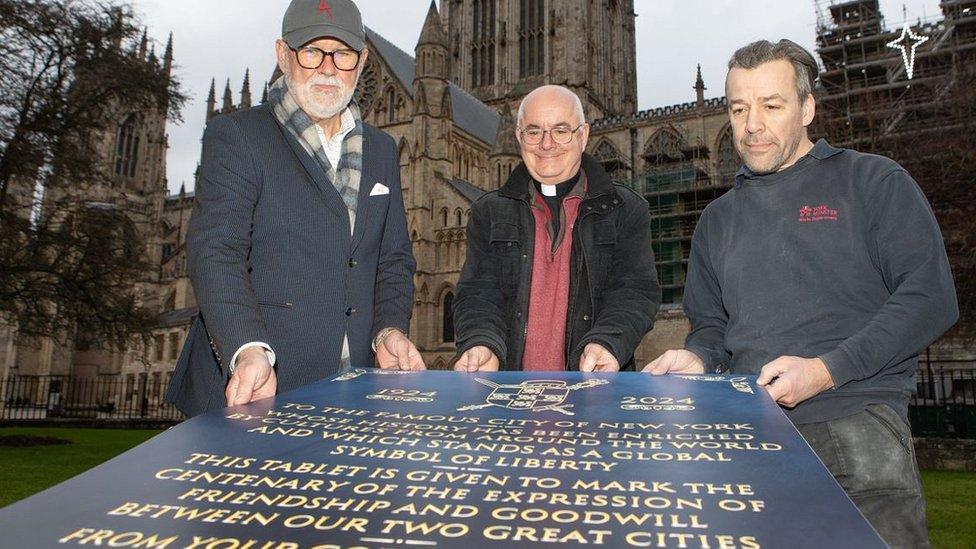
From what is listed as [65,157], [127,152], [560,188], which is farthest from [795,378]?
[127,152]

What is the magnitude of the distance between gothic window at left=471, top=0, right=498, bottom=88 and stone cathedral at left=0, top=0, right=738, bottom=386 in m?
0.09

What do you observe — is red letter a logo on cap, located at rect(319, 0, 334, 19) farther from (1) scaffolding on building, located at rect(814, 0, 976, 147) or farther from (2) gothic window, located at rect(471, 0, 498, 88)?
(2) gothic window, located at rect(471, 0, 498, 88)

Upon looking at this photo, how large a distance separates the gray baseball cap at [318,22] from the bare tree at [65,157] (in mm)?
13184

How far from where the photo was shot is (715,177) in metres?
34.9

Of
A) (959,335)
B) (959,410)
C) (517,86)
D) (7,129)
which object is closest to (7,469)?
(7,129)

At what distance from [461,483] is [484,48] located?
5071 cm

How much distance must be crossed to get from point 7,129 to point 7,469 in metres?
6.85

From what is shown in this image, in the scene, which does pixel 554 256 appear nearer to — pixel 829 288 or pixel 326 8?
pixel 829 288

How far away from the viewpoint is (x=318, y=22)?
2832 mm

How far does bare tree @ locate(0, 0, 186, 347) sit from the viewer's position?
13938 millimetres

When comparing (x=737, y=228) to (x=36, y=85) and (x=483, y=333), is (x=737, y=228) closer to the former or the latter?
(x=483, y=333)

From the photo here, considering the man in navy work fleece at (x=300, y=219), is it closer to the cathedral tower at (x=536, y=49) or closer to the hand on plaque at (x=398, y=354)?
the hand on plaque at (x=398, y=354)

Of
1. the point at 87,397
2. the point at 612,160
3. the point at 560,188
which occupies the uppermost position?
the point at 612,160

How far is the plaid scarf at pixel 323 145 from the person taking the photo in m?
3.07
